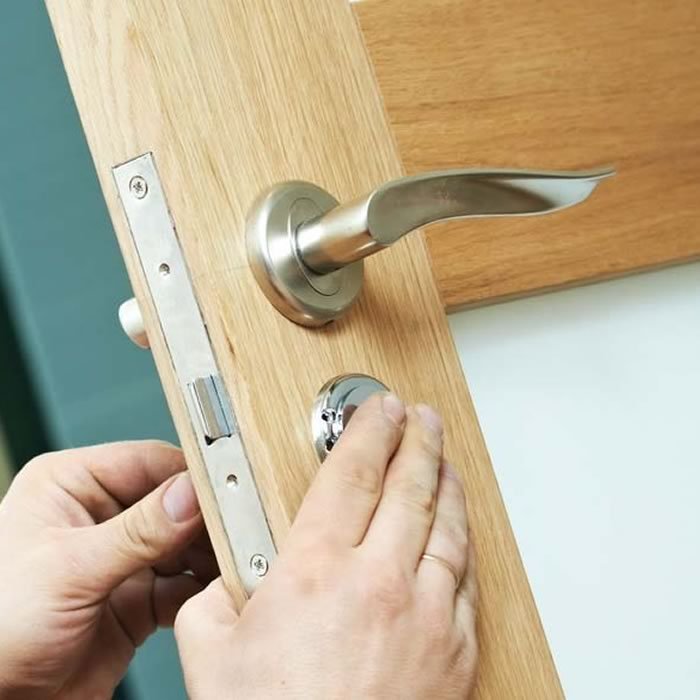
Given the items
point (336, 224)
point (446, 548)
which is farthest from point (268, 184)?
point (446, 548)

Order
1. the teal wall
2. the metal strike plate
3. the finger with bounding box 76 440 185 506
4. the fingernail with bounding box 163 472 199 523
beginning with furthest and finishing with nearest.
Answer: the teal wall → the finger with bounding box 76 440 185 506 → the fingernail with bounding box 163 472 199 523 → the metal strike plate

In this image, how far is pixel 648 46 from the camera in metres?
0.48

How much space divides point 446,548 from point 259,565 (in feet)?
0.21

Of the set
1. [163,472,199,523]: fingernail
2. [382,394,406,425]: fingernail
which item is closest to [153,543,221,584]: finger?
[163,472,199,523]: fingernail

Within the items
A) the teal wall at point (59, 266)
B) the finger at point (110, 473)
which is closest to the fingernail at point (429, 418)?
the finger at point (110, 473)

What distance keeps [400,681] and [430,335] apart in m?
0.12

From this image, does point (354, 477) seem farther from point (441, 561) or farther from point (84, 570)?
point (84, 570)

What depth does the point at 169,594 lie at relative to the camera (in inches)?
22.1

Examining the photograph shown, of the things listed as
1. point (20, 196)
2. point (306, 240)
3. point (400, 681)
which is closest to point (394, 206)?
point (306, 240)

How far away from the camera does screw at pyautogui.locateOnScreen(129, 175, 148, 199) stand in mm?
300

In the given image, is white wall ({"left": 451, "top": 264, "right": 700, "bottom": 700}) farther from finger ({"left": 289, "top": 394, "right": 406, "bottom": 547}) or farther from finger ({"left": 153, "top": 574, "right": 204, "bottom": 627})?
finger ({"left": 153, "top": 574, "right": 204, "bottom": 627})

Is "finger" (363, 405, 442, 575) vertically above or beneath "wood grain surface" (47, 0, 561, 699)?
beneath

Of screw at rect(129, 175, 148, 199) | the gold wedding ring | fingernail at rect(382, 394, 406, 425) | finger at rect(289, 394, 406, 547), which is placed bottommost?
the gold wedding ring

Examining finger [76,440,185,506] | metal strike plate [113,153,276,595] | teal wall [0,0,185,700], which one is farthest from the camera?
teal wall [0,0,185,700]
